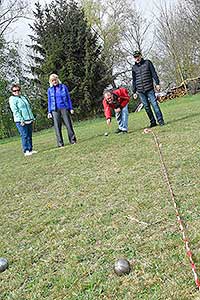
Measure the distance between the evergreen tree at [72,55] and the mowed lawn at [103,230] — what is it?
2130 centimetres

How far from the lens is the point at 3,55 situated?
27844 millimetres

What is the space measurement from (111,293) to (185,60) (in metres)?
31.2

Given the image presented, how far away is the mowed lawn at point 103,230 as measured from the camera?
7.59ft

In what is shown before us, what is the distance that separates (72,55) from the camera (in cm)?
2695

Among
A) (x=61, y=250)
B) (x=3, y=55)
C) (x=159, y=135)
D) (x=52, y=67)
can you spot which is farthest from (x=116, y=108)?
(x=3, y=55)

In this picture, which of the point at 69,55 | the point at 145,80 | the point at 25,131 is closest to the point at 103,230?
the point at 25,131

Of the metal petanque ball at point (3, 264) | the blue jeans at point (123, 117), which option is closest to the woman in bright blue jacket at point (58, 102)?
the blue jeans at point (123, 117)

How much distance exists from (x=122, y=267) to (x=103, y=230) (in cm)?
77

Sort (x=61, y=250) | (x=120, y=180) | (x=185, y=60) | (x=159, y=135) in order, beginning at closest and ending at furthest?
1. (x=61, y=250)
2. (x=120, y=180)
3. (x=159, y=135)
4. (x=185, y=60)

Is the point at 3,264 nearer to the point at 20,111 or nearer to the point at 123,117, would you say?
the point at 20,111

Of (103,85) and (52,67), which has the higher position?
(52,67)

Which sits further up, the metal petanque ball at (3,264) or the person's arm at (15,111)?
the person's arm at (15,111)

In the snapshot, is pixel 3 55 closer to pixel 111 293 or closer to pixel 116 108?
pixel 116 108

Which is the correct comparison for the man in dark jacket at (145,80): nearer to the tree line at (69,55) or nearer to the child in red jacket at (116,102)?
the child in red jacket at (116,102)
